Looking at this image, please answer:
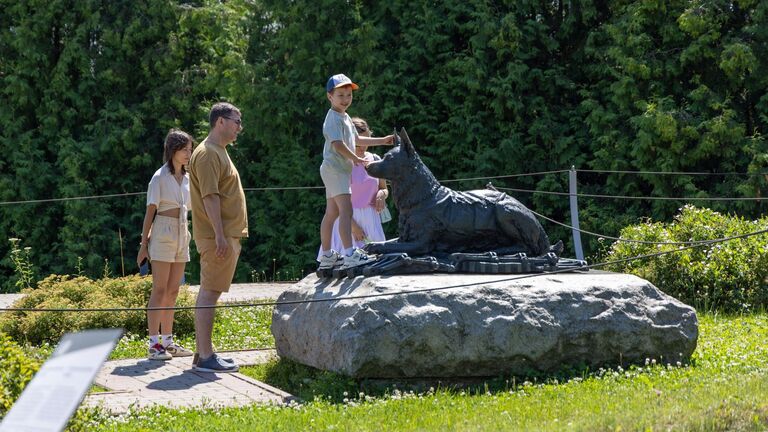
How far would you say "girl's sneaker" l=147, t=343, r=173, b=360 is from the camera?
8750 mm

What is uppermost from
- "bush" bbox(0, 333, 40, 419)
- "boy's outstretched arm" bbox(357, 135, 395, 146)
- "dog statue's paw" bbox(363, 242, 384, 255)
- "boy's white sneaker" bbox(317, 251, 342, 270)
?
"boy's outstretched arm" bbox(357, 135, 395, 146)

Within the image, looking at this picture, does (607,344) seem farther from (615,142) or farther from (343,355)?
(615,142)

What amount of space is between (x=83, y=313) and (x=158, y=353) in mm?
1660

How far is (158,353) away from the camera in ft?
28.8

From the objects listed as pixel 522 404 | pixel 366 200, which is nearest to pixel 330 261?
pixel 366 200

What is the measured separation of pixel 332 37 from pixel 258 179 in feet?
10.2

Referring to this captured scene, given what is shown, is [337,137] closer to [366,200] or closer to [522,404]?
[366,200]

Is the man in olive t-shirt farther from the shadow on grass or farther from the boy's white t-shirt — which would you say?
the boy's white t-shirt

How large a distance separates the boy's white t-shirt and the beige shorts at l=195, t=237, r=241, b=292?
1.22 meters

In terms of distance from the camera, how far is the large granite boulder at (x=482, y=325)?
24.0 feet

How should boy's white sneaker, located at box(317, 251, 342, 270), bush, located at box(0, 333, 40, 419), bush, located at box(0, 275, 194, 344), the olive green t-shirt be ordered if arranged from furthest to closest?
bush, located at box(0, 275, 194, 344)
boy's white sneaker, located at box(317, 251, 342, 270)
the olive green t-shirt
bush, located at box(0, 333, 40, 419)

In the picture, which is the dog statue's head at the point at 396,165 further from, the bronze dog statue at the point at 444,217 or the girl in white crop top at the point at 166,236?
the girl in white crop top at the point at 166,236

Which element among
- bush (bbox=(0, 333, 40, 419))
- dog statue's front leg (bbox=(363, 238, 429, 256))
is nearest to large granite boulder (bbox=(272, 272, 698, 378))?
dog statue's front leg (bbox=(363, 238, 429, 256))

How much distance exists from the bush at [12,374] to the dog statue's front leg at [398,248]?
9.52ft
